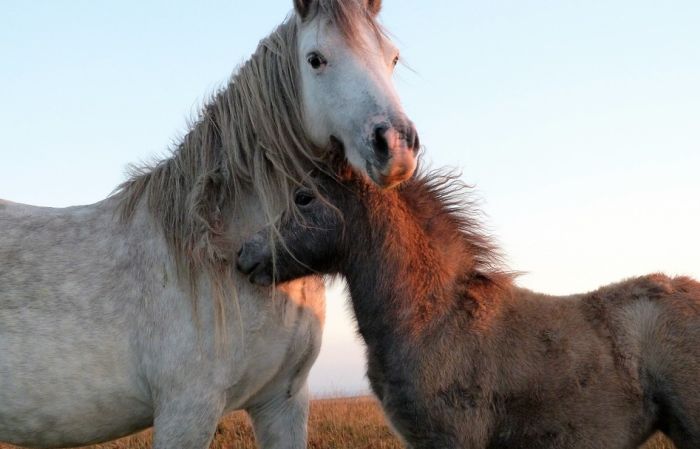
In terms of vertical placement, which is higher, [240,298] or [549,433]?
[240,298]

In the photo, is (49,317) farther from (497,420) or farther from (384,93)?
(497,420)

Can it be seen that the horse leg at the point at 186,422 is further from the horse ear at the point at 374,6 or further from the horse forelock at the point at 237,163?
the horse ear at the point at 374,6

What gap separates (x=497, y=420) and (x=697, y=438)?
1.06 metres

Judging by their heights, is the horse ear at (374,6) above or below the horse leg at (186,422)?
above

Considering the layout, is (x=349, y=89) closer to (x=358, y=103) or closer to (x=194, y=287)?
(x=358, y=103)

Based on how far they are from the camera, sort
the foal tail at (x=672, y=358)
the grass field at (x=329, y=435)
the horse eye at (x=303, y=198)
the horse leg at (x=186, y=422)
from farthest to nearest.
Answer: the grass field at (x=329, y=435) → the horse eye at (x=303, y=198) → the foal tail at (x=672, y=358) → the horse leg at (x=186, y=422)

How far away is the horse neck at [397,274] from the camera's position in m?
4.43

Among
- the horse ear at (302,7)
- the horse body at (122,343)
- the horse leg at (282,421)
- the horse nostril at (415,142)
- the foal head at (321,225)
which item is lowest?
Result: the horse leg at (282,421)

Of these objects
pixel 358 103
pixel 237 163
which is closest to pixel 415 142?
pixel 358 103

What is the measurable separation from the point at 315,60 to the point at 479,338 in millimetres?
1736

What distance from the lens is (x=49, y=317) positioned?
4508 millimetres

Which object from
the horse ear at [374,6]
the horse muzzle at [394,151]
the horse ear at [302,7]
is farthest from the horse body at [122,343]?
the horse ear at [374,6]

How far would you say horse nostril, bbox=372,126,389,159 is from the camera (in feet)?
12.5

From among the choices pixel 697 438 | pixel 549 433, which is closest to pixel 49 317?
pixel 549 433
